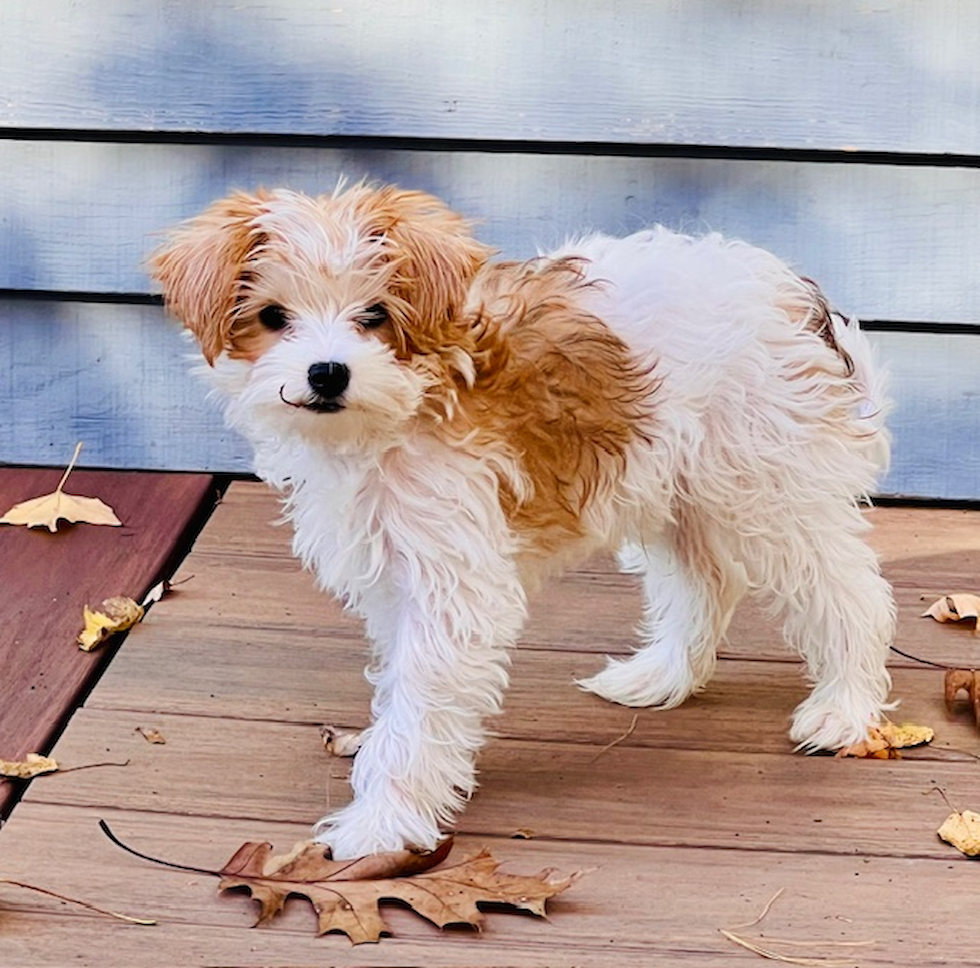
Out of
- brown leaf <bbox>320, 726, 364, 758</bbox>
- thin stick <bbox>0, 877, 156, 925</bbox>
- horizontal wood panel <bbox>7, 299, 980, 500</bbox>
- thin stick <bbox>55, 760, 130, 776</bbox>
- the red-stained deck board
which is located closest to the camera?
thin stick <bbox>0, 877, 156, 925</bbox>

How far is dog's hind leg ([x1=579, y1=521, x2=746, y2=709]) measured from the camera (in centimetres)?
328

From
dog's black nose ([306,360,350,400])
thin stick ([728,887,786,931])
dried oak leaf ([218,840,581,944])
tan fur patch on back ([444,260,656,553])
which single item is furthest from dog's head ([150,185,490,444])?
thin stick ([728,887,786,931])

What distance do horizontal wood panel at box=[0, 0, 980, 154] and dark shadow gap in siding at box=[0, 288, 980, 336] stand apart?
44 centimetres

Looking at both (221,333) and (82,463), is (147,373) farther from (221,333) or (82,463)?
(221,333)

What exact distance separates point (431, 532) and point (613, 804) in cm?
61

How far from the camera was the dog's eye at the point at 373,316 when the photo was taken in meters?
2.57

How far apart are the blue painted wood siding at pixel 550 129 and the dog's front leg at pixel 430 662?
170 centimetres

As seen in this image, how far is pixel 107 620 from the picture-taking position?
11.8ft

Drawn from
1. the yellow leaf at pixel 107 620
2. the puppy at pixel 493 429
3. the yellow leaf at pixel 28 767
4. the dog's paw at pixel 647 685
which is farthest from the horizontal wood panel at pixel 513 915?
the yellow leaf at pixel 107 620

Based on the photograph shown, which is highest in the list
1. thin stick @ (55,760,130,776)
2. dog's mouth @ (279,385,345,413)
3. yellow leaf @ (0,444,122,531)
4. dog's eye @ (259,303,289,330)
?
dog's eye @ (259,303,289,330)

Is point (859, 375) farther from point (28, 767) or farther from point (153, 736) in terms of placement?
point (28, 767)

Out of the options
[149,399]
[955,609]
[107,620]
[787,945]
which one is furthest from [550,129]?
[787,945]

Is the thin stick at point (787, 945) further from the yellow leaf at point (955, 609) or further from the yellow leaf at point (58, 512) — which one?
the yellow leaf at point (58, 512)

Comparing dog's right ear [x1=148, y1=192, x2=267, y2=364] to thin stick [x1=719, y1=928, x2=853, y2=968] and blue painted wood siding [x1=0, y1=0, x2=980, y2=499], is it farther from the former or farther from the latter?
blue painted wood siding [x1=0, y1=0, x2=980, y2=499]
